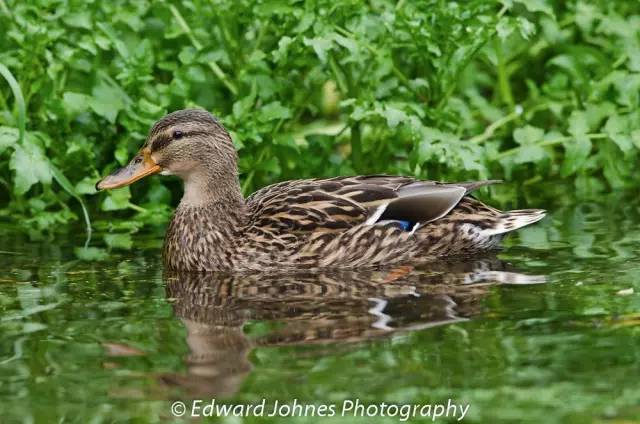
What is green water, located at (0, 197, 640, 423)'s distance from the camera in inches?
254

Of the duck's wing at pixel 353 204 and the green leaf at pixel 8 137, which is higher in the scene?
the green leaf at pixel 8 137

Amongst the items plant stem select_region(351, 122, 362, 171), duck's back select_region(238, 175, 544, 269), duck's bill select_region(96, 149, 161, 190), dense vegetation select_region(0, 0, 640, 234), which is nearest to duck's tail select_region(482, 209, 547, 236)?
duck's back select_region(238, 175, 544, 269)

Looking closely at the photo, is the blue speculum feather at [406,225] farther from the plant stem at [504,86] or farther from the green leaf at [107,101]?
the plant stem at [504,86]

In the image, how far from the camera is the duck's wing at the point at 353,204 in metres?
9.62

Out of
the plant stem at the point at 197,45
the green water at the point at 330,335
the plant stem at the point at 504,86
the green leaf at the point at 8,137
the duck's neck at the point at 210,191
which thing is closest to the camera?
the green water at the point at 330,335

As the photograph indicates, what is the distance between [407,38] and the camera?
10.7m

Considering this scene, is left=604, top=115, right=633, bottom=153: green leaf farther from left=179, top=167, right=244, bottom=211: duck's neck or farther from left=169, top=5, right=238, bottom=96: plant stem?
left=179, top=167, right=244, bottom=211: duck's neck

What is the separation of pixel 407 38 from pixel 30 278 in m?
3.41

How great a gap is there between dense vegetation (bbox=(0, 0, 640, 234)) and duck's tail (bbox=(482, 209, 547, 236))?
509 mm

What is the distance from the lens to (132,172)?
9.93 m

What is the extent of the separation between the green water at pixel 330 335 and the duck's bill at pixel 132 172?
20.0 inches

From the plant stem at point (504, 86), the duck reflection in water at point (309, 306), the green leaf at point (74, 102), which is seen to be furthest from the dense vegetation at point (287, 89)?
the duck reflection in water at point (309, 306)

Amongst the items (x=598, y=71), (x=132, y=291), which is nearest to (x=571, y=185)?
(x=598, y=71)

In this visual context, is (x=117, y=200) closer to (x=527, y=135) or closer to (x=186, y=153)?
(x=186, y=153)
